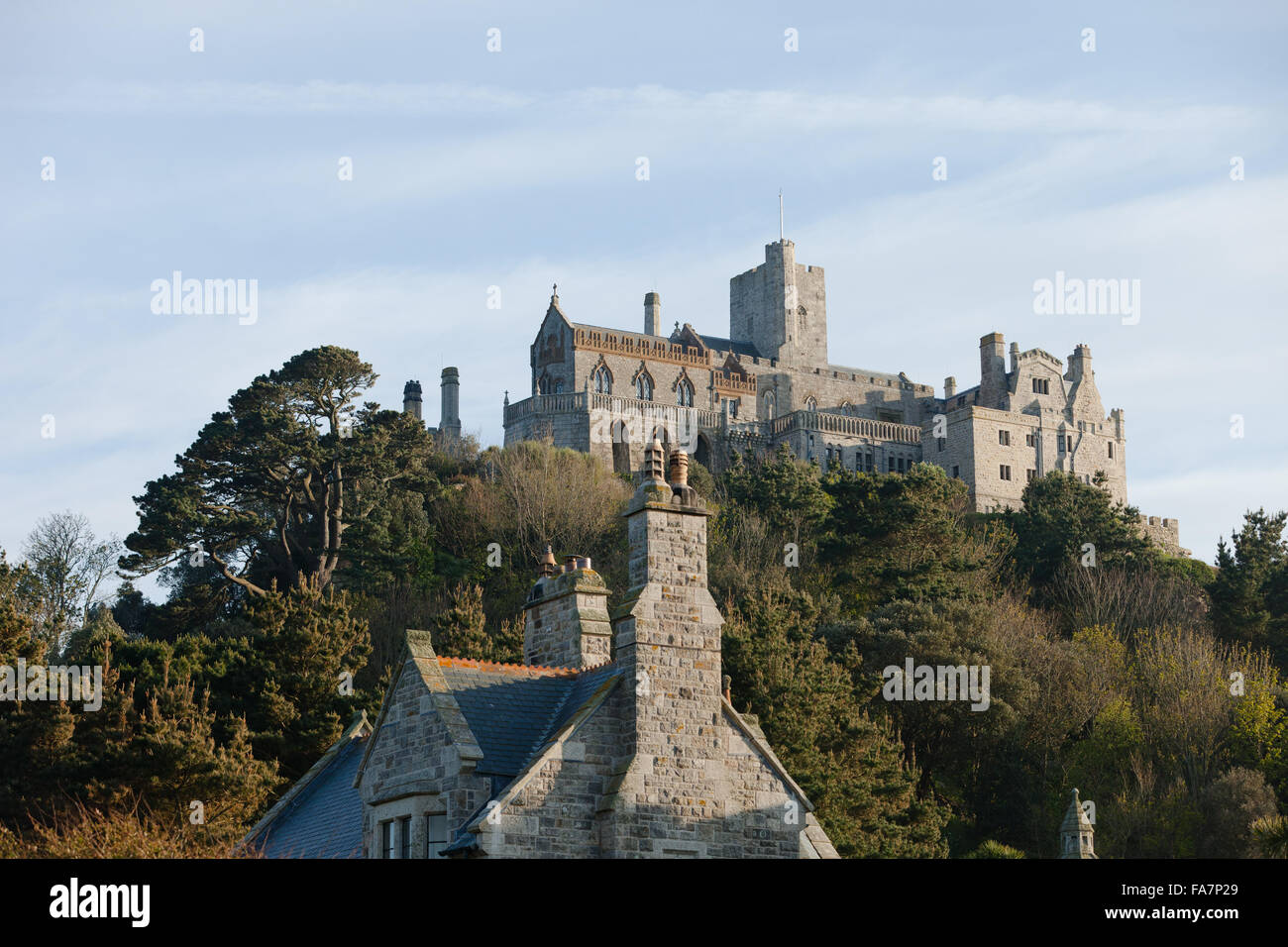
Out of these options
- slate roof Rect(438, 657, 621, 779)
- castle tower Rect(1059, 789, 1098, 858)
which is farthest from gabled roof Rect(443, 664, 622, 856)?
castle tower Rect(1059, 789, 1098, 858)

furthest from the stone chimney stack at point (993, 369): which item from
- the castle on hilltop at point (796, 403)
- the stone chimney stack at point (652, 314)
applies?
the stone chimney stack at point (652, 314)

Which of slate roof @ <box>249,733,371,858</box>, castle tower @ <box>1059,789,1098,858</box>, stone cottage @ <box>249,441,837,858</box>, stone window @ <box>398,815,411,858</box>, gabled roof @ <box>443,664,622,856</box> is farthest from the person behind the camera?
castle tower @ <box>1059,789,1098,858</box>

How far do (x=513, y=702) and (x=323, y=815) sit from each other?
5.64 meters

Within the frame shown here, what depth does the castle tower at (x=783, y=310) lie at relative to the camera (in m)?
104

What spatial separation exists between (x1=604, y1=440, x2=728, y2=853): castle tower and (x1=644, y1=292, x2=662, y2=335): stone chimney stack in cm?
7861

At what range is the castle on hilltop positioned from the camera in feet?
285

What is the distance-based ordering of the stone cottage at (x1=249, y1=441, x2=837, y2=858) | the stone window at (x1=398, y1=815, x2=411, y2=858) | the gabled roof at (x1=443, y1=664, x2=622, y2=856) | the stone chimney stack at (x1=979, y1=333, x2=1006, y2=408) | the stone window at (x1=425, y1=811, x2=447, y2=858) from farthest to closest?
the stone chimney stack at (x1=979, y1=333, x2=1006, y2=408)
the stone window at (x1=398, y1=815, x2=411, y2=858)
the stone window at (x1=425, y1=811, x2=447, y2=858)
the stone cottage at (x1=249, y1=441, x2=837, y2=858)
the gabled roof at (x1=443, y1=664, x2=622, y2=856)

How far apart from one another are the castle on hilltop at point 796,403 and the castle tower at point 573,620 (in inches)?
2293

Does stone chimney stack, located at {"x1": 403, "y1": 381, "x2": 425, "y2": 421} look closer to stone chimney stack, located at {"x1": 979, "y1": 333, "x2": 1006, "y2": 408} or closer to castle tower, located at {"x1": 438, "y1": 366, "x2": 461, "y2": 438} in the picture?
castle tower, located at {"x1": 438, "y1": 366, "x2": 461, "y2": 438}

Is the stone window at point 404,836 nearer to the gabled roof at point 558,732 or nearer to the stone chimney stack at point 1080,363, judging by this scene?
the gabled roof at point 558,732

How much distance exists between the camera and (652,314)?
9988 cm

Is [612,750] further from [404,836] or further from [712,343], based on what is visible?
[712,343]

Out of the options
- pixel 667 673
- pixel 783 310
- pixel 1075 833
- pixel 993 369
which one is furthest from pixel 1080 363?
pixel 667 673
